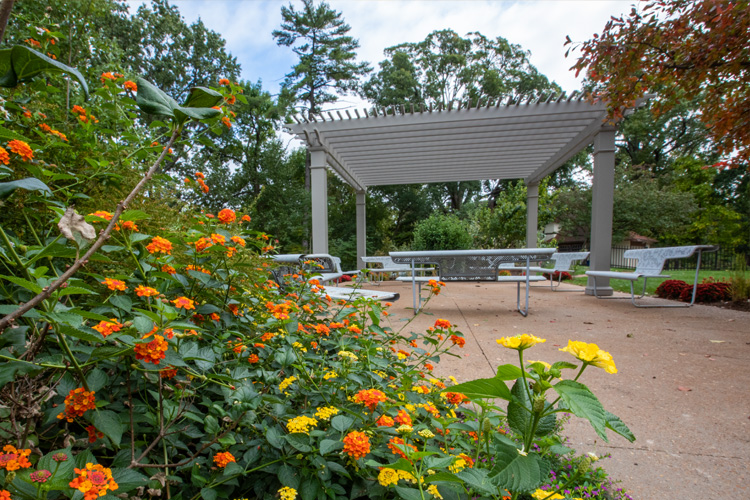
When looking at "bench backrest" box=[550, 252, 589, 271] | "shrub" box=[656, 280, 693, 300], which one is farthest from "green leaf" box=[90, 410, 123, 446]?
"bench backrest" box=[550, 252, 589, 271]

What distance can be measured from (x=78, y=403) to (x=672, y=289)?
24.1 feet

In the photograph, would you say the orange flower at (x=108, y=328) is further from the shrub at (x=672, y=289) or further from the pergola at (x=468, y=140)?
the shrub at (x=672, y=289)

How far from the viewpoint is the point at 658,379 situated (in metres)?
2.09

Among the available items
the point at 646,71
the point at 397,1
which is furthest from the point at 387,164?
the point at 646,71

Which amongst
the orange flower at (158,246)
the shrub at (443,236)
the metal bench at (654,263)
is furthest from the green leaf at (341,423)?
the shrub at (443,236)

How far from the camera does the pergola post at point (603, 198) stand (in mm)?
5180

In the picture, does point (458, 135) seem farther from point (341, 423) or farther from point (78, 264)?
point (78, 264)

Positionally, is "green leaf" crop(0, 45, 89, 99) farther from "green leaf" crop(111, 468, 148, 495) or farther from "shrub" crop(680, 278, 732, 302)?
"shrub" crop(680, 278, 732, 302)

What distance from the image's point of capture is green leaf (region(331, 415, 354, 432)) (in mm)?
760

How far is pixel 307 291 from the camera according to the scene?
6.39 feet

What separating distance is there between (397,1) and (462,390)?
24.9ft

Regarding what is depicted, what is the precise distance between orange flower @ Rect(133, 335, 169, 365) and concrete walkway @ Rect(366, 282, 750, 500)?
4.76 feet

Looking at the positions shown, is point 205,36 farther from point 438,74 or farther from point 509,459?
point 509,459

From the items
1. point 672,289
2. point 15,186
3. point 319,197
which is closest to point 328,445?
point 15,186
